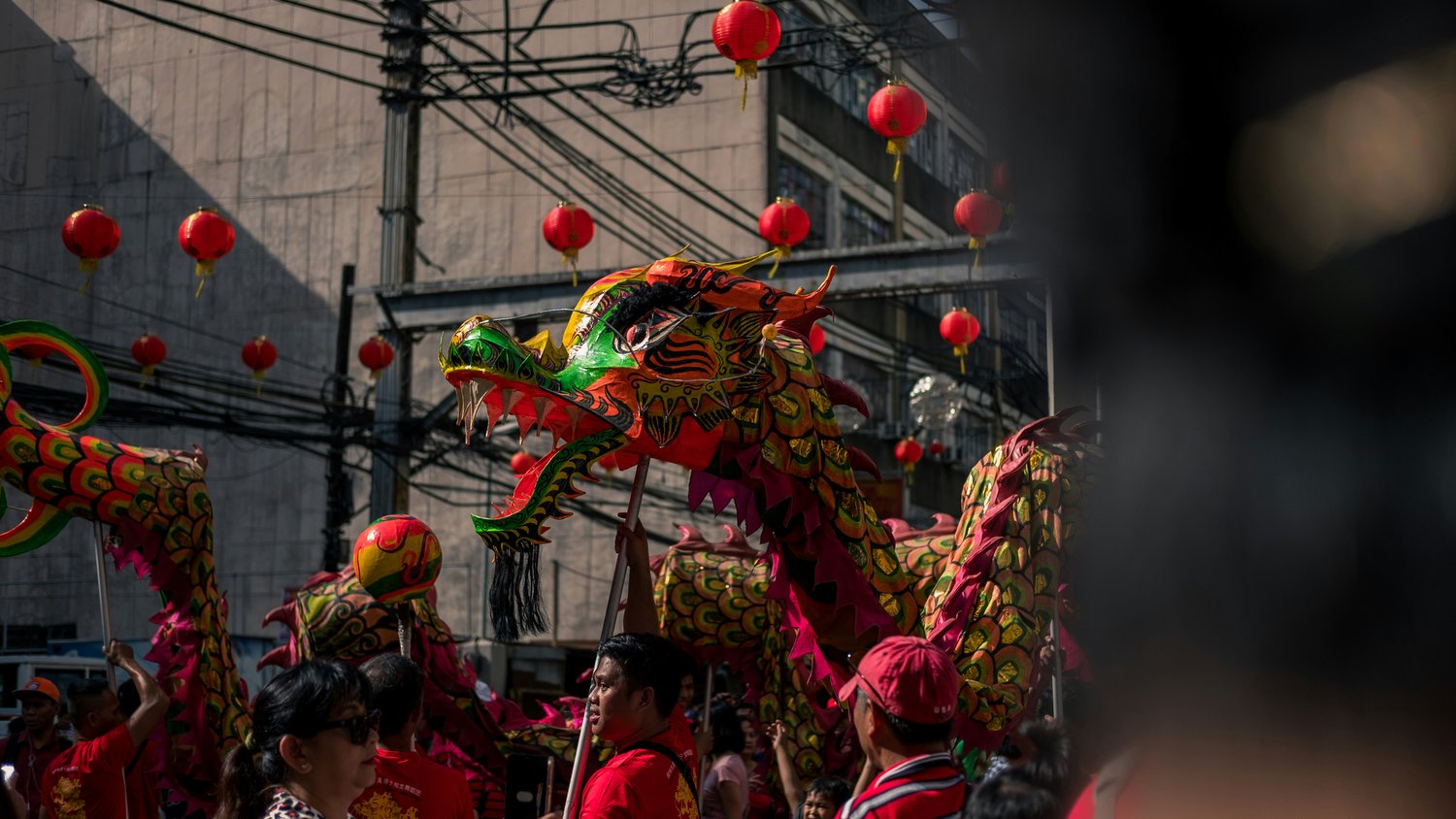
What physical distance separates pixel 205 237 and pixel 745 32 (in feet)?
13.4

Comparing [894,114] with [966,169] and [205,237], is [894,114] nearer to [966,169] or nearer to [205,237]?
[205,237]

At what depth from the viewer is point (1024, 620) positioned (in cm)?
427

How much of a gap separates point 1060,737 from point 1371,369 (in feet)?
5.62

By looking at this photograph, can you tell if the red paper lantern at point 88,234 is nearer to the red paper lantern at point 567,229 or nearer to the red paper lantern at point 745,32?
the red paper lantern at point 567,229

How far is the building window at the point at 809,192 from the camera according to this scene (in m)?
19.8

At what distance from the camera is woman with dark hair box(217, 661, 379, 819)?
2410mm

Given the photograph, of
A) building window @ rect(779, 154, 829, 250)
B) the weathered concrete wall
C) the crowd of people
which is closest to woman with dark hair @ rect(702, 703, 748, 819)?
the crowd of people

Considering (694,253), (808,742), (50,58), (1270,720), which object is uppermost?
(50,58)

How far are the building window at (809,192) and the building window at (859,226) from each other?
0.46 meters

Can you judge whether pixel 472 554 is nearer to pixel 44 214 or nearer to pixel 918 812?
pixel 44 214

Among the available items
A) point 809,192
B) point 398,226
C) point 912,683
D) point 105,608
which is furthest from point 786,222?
point 809,192

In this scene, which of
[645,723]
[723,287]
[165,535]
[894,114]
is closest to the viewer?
[645,723]

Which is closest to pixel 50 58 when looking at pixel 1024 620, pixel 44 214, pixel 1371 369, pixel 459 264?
pixel 44 214

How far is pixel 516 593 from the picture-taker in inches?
154
